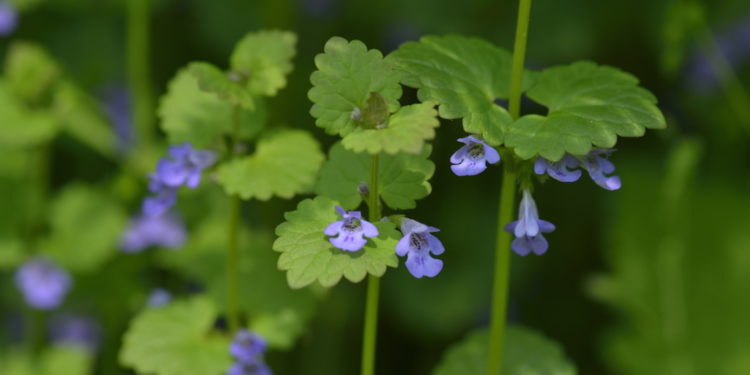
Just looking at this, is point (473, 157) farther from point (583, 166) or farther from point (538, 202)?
point (538, 202)

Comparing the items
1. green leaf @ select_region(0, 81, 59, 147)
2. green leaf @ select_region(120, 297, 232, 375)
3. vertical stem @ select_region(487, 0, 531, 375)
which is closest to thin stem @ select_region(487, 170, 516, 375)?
vertical stem @ select_region(487, 0, 531, 375)

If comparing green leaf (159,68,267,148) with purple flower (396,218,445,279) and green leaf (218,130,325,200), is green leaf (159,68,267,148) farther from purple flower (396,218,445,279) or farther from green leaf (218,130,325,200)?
purple flower (396,218,445,279)

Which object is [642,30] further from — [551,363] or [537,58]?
[551,363]

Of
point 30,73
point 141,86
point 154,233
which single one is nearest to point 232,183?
point 154,233

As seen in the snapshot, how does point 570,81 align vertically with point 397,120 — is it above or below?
above

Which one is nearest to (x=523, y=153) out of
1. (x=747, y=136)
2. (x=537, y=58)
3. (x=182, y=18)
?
(x=537, y=58)
